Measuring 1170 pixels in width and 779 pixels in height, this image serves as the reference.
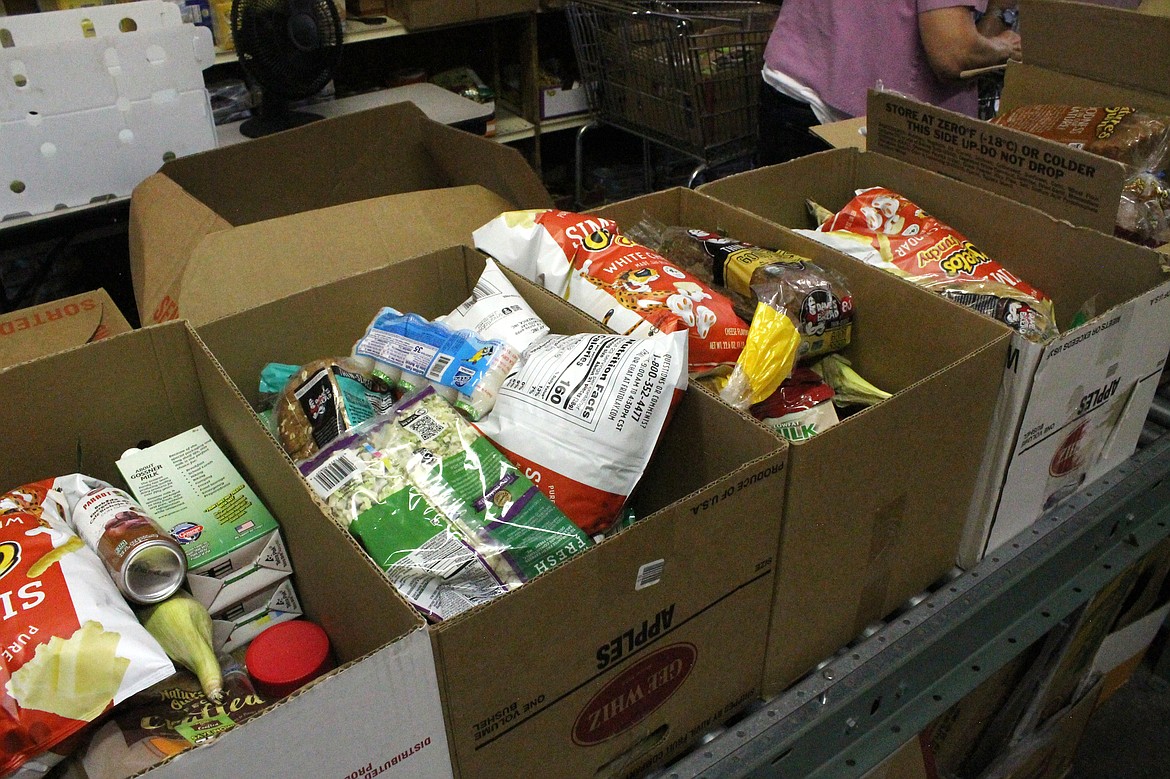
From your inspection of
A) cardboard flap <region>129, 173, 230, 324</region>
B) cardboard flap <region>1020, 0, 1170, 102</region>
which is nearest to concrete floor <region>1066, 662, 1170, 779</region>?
cardboard flap <region>1020, 0, 1170, 102</region>

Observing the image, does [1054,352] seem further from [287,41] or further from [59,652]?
[287,41]

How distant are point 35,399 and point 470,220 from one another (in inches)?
24.2

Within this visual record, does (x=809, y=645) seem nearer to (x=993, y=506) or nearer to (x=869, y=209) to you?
(x=993, y=506)

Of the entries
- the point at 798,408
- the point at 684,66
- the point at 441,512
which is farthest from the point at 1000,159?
the point at 684,66

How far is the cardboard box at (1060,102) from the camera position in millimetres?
1109

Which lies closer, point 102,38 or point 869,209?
point 869,209

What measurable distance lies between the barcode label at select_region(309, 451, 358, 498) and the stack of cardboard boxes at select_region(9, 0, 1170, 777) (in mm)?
34

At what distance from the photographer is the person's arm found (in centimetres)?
177

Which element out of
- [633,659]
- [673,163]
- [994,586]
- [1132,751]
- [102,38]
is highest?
[102,38]

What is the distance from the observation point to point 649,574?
0.67 metres

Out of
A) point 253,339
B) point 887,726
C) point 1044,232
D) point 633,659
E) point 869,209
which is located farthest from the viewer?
point 869,209

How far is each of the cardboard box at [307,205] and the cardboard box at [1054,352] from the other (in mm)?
379

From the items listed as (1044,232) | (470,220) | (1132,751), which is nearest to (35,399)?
(470,220)

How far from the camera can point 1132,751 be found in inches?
73.7
